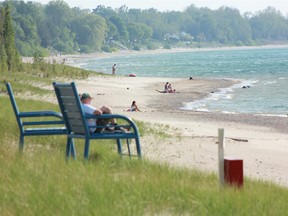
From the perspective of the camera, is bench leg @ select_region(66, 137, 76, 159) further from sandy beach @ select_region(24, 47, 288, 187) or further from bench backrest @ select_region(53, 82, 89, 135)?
sandy beach @ select_region(24, 47, 288, 187)

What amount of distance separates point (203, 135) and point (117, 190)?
34.4ft

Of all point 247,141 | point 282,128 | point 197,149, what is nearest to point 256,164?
point 197,149

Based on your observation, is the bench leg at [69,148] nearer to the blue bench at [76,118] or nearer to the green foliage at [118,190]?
the blue bench at [76,118]

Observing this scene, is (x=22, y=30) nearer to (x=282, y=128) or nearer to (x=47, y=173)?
(x=282, y=128)

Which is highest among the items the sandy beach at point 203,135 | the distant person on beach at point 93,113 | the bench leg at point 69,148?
the distant person on beach at point 93,113

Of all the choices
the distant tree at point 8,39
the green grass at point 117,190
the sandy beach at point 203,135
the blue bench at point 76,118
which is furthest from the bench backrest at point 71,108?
the distant tree at point 8,39

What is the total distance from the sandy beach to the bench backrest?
3.99 feet

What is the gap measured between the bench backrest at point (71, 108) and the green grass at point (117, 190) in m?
0.35

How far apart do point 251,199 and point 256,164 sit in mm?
6674

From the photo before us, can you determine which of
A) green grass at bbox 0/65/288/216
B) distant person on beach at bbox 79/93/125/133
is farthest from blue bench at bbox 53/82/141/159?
green grass at bbox 0/65/288/216

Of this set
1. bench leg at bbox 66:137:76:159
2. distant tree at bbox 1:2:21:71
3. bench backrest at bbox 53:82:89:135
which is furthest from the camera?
distant tree at bbox 1:2:21:71

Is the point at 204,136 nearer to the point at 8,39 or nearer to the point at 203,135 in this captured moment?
the point at 203,135

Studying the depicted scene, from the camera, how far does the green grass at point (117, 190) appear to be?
6.61 meters

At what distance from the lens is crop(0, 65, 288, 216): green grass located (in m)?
6.61
